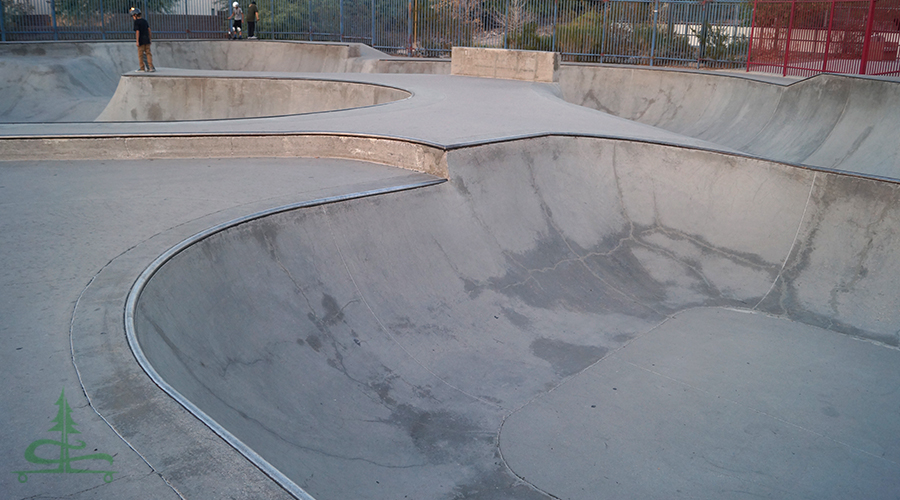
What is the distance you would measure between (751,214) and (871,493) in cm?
415

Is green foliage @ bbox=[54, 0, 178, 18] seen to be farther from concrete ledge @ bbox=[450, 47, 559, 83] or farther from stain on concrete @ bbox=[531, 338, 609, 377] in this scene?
stain on concrete @ bbox=[531, 338, 609, 377]

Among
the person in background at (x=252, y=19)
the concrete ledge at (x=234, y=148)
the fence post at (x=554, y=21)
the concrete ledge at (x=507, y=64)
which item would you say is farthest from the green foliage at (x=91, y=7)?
the concrete ledge at (x=234, y=148)

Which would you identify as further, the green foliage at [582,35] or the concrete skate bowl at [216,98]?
the green foliage at [582,35]

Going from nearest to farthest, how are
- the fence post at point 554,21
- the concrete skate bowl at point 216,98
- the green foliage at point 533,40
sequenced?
1. the concrete skate bowl at point 216,98
2. the fence post at point 554,21
3. the green foliage at point 533,40

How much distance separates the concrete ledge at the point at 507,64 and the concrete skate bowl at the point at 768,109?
294 centimetres

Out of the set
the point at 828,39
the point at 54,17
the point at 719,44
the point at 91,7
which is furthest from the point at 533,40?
the point at 54,17

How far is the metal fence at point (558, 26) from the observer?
1603cm

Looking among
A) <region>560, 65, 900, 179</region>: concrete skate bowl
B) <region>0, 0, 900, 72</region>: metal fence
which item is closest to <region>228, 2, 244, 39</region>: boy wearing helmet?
<region>0, 0, 900, 72</region>: metal fence

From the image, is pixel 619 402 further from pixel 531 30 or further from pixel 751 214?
pixel 531 30

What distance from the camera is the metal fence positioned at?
52.6ft

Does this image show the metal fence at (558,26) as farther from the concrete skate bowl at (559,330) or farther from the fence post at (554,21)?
→ the concrete skate bowl at (559,330)

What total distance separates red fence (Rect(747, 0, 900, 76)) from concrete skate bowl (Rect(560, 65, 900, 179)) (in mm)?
1764

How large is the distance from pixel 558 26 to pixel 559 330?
18.0 meters

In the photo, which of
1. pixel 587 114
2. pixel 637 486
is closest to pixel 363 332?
pixel 637 486
